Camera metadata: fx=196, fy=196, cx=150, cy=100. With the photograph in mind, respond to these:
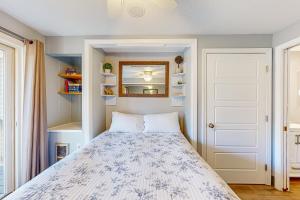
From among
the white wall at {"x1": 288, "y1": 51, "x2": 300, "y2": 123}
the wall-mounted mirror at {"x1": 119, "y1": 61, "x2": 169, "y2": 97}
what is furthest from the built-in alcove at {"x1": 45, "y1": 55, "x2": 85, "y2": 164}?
the white wall at {"x1": 288, "y1": 51, "x2": 300, "y2": 123}

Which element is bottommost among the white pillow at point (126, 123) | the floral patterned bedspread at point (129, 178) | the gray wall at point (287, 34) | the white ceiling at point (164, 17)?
the floral patterned bedspread at point (129, 178)

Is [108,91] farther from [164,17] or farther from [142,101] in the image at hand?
[164,17]

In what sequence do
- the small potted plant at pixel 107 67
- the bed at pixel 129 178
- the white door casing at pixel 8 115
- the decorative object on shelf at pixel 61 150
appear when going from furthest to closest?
the small potted plant at pixel 107 67
the decorative object on shelf at pixel 61 150
the white door casing at pixel 8 115
the bed at pixel 129 178

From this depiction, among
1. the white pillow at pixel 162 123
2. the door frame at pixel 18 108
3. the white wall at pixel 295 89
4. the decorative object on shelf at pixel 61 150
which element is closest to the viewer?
the door frame at pixel 18 108

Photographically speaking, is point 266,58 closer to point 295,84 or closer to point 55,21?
point 295,84

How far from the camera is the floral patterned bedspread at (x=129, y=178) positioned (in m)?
1.16

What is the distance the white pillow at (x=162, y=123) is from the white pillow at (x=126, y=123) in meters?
0.11

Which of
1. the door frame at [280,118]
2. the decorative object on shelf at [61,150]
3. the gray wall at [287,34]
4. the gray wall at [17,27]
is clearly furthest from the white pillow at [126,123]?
the gray wall at [287,34]

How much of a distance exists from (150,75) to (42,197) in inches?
101

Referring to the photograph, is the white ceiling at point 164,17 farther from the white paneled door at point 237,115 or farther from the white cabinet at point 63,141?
the white cabinet at point 63,141

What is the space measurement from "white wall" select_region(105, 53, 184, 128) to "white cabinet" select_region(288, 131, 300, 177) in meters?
1.79

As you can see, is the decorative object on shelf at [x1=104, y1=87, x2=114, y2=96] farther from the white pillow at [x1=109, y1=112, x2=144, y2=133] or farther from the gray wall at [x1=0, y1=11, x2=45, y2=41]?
the gray wall at [x1=0, y1=11, x2=45, y2=41]

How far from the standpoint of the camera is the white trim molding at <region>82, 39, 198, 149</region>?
9.18 feet

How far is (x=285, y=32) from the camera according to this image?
253 centimetres
